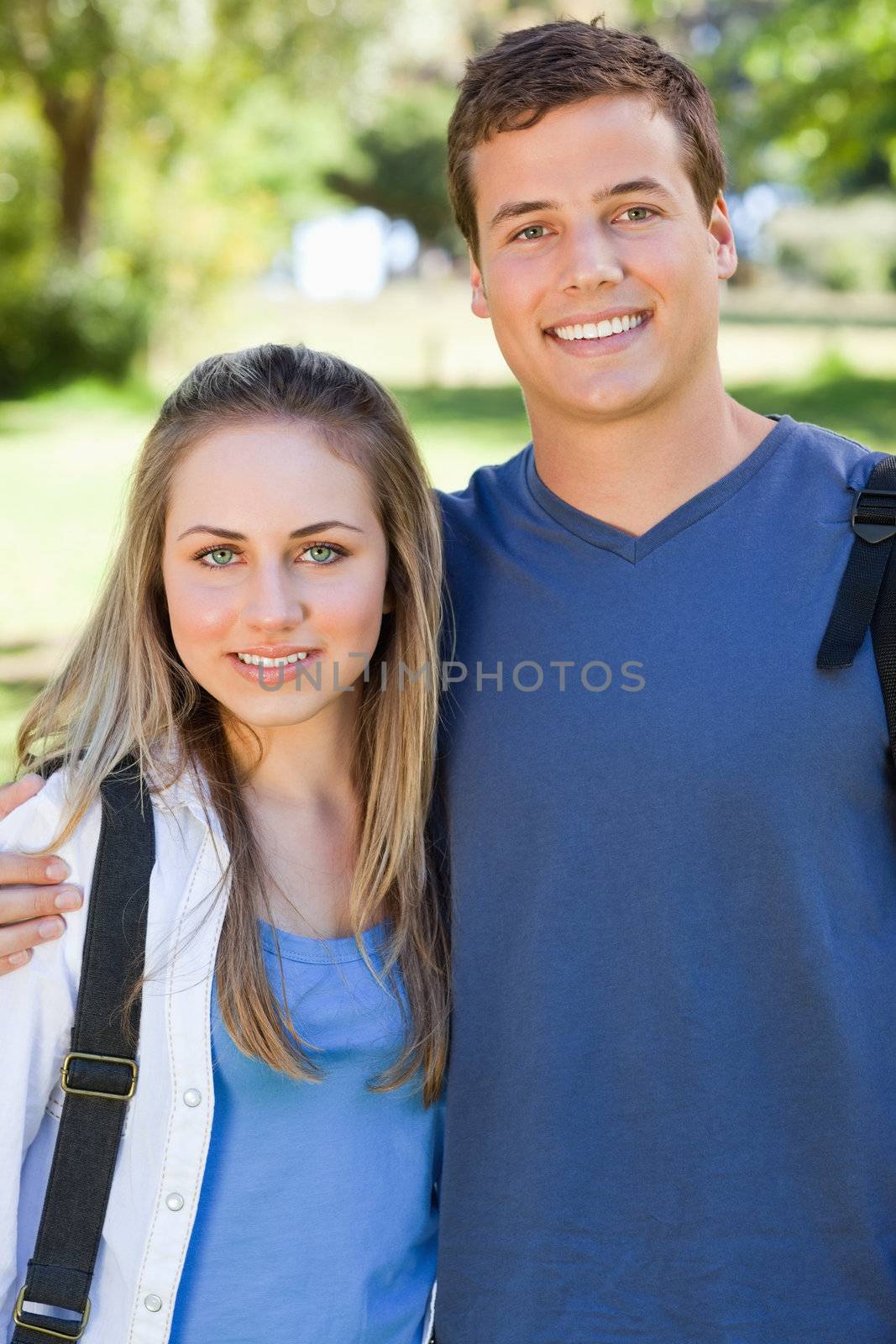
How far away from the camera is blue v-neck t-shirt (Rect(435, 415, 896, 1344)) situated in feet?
7.13

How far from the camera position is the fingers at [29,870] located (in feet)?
6.92

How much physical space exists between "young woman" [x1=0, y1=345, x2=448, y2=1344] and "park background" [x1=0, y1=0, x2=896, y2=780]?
12.7ft

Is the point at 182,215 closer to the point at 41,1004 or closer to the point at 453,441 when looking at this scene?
the point at 453,441

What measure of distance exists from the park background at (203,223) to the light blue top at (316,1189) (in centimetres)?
414

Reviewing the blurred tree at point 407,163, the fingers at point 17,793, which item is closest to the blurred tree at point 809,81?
the fingers at point 17,793

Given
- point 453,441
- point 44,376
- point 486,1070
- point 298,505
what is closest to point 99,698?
point 298,505

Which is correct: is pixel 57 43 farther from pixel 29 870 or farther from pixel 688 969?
pixel 688 969

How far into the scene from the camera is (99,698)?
245 cm

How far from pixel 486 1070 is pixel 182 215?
74.1 ft

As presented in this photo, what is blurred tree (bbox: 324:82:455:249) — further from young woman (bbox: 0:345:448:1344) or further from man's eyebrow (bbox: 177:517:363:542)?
man's eyebrow (bbox: 177:517:363:542)

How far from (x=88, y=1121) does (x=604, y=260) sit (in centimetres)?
162

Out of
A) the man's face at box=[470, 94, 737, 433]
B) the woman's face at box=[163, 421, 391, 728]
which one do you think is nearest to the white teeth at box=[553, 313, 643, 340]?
the man's face at box=[470, 94, 737, 433]

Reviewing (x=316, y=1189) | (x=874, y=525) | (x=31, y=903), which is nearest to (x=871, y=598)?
(x=874, y=525)

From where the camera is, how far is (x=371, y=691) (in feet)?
8.59
